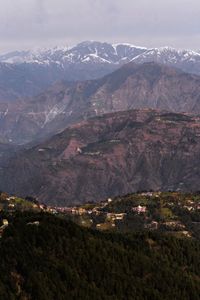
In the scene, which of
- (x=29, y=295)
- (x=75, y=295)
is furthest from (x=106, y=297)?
(x=29, y=295)

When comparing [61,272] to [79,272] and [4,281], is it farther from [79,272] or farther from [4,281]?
[4,281]

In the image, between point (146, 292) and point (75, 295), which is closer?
point (75, 295)

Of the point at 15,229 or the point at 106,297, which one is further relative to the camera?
the point at 15,229

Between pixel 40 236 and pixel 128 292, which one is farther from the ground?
pixel 40 236

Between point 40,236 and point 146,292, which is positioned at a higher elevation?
point 40,236

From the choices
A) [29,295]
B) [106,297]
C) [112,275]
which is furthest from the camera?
[112,275]

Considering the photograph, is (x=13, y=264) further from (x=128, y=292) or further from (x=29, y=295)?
(x=128, y=292)

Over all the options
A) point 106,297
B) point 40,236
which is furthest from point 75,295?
point 40,236

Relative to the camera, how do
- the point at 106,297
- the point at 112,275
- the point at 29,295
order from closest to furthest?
1. the point at 29,295
2. the point at 106,297
3. the point at 112,275
